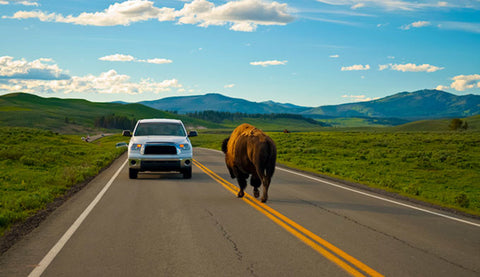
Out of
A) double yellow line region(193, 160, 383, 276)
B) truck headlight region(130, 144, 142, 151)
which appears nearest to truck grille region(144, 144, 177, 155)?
truck headlight region(130, 144, 142, 151)

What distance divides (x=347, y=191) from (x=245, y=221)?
6142 mm

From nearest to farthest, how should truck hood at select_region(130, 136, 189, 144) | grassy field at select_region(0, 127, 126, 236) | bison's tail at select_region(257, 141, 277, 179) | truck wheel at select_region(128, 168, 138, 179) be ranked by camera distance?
grassy field at select_region(0, 127, 126, 236), bison's tail at select_region(257, 141, 277, 179), truck hood at select_region(130, 136, 189, 144), truck wheel at select_region(128, 168, 138, 179)

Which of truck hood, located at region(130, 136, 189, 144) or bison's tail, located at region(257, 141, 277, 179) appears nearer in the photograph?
bison's tail, located at region(257, 141, 277, 179)

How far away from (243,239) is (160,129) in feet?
36.0

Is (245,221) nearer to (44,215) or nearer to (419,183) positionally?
(44,215)

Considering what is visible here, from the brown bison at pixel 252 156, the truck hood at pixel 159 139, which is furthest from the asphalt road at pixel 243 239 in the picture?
the truck hood at pixel 159 139

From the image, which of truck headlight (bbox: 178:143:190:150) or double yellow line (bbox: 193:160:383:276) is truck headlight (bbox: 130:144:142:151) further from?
double yellow line (bbox: 193:160:383:276)

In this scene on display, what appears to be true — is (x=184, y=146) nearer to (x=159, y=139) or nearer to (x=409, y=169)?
(x=159, y=139)

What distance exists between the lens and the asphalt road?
557 centimetres

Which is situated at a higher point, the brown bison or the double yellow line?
the brown bison

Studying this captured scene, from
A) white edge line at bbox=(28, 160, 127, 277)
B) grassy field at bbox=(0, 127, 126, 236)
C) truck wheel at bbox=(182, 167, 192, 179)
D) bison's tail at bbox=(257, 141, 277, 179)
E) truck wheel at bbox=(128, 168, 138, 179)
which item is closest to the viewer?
white edge line at bbox=(28, 160, 127, 277)

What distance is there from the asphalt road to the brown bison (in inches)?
25.0

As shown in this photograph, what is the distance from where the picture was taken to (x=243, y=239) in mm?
7051

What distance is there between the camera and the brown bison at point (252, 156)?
10185 millimetres
